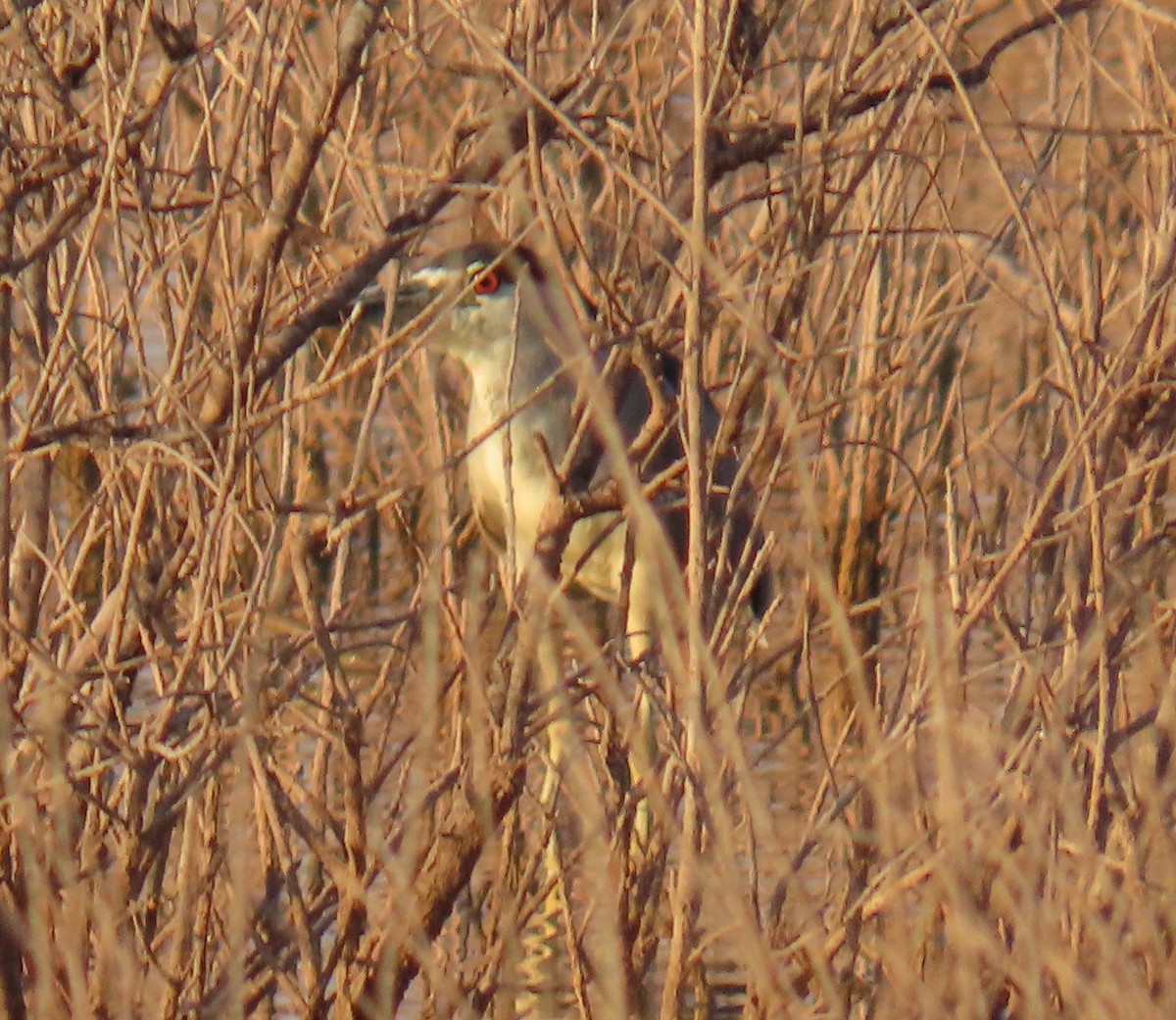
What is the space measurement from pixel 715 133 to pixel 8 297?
99 cm

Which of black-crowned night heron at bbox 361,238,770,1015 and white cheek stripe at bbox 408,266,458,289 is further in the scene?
white cheek stripe at bbox 408,266,458,289

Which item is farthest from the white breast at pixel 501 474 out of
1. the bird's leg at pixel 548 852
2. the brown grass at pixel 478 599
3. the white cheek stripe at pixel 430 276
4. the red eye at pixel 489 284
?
the brown grass at pixel 478 599

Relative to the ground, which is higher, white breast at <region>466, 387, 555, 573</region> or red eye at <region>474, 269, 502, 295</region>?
red eye at <region>474, 269, 502, 295</region>

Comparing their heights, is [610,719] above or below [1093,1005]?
above

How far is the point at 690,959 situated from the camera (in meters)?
3.20

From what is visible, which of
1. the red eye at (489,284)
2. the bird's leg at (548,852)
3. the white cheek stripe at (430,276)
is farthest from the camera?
the red eye at (489,284)

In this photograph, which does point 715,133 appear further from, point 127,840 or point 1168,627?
point 127,840

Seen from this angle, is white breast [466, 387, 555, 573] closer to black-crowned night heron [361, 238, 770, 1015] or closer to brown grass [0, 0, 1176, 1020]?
black-crowned night heron [361, 238, 770, 1015]

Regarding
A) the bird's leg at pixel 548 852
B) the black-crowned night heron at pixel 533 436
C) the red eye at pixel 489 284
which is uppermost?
the red eye at pixel 489 284

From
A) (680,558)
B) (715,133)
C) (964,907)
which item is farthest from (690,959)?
(680,558)

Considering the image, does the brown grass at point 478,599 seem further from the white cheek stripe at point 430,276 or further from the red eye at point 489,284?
the red eye at point 489,284

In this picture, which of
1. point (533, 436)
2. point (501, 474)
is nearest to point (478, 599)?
point (533, 436)

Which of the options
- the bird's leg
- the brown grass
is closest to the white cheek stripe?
the bird's leg

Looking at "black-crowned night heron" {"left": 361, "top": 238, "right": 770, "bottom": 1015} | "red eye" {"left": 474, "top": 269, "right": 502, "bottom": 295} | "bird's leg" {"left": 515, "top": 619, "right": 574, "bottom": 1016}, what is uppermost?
"red eye" {"left": 474, "top": 269, "right": 502, "bottom": 295}
